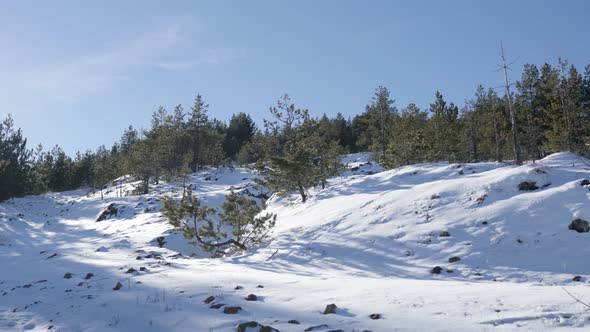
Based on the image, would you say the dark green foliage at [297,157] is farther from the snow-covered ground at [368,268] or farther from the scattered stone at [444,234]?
the scattered stone at [444,234]

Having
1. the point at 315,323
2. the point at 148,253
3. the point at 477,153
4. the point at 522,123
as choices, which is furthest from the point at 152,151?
the point at 315,323

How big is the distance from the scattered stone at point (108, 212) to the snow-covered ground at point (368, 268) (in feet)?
29.4

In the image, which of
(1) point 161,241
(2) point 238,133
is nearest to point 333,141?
(1) point 161,241

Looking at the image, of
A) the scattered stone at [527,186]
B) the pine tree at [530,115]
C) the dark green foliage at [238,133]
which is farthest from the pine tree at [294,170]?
the dark green foliage at [238,133]

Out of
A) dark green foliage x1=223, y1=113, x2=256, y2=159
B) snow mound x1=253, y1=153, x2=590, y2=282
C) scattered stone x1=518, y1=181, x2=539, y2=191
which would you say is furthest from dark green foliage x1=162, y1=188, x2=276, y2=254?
dark green foliage x1=223, y1=113, x2=256, y2=159

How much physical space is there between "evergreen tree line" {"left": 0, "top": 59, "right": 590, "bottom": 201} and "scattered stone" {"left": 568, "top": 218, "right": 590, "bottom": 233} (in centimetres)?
1179

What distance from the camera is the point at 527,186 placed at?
1359cm

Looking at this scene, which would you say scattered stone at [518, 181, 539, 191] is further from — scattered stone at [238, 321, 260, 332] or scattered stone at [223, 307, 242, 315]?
scattered stone at [238, 321, 260, 332]

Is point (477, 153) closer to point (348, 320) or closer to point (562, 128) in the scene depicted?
point (562, 128)

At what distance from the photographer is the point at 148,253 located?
1755 cm

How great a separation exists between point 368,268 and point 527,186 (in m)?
6.71

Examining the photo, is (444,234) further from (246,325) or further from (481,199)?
(246,325)

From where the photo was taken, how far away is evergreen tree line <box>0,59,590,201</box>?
75.8ft

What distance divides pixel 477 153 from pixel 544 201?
29.1 metres
